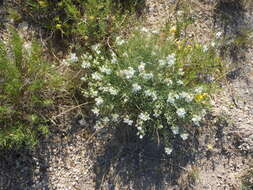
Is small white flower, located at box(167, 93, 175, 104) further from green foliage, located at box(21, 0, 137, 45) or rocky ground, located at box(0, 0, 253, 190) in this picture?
green foliage, located at box(21, 0, 137, 45)

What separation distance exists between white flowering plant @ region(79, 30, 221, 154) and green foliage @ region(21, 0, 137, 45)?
1.01ft

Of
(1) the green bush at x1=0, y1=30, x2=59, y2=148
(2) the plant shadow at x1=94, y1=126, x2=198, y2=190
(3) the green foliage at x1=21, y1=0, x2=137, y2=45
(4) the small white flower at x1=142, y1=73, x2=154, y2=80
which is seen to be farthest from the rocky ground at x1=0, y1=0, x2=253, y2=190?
(4) the small white flower at x1=142, y1=73, x2=154, y2=80

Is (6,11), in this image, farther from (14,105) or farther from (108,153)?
(108,153)

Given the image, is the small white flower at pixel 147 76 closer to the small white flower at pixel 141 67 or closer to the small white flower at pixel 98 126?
the small white flower at pixel 141 67

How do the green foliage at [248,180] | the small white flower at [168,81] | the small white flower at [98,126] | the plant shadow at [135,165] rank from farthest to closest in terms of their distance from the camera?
the green foliage at [248,180]
the plant shadow at [135,165]
the small white flower at [98,126]
the small white flower at [168,81]

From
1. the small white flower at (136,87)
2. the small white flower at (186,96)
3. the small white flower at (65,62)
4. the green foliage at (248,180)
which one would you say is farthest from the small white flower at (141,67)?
the green foliage at (248,180)

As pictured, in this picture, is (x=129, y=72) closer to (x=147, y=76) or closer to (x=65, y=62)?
(x=147, y=76)

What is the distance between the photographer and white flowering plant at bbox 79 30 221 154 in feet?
8.75

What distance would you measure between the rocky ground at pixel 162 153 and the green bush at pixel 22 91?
0.29 m

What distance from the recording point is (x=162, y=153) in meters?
3.28

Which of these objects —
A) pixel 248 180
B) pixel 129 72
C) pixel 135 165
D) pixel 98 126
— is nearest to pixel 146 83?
pixel 129 72

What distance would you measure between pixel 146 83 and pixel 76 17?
44.0 inches

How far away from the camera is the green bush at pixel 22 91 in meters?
2.68

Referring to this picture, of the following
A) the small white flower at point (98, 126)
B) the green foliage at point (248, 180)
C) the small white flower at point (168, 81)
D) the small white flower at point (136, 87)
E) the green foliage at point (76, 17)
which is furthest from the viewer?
the green foliage at point (248, 180)
